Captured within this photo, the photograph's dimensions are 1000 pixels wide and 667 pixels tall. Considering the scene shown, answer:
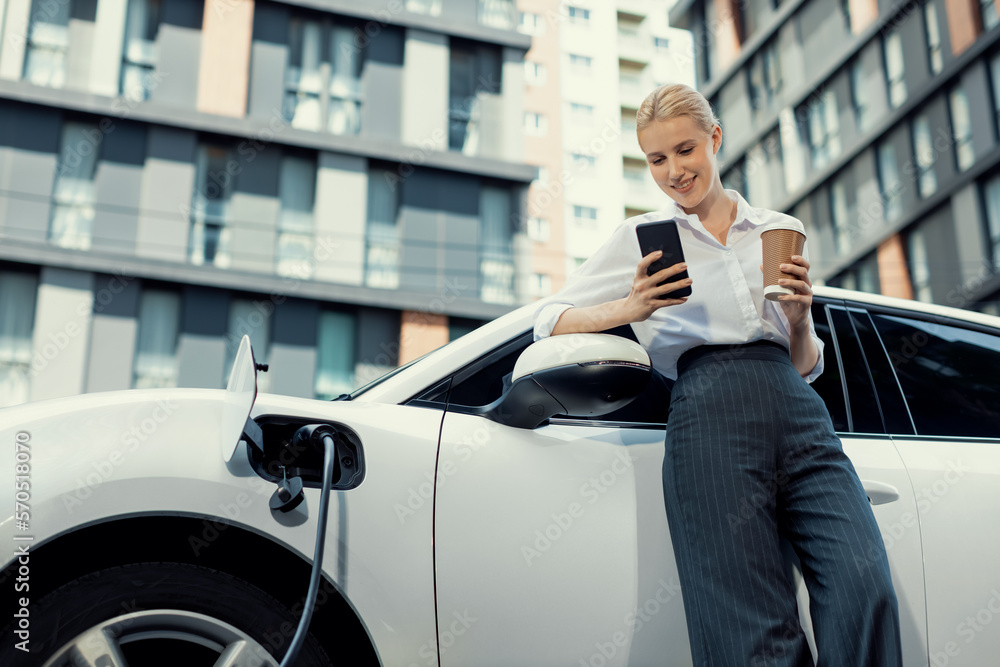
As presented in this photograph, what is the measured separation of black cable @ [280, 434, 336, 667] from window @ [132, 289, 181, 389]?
1454 cm

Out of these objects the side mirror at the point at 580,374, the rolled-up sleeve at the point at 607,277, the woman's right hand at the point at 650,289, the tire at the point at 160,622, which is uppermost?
the rolled-up sleeve at the point at 607,277

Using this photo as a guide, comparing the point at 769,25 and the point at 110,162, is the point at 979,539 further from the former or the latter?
the point at 769,25

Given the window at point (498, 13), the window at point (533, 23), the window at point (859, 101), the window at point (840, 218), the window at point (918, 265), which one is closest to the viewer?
the window at point (918, 265)

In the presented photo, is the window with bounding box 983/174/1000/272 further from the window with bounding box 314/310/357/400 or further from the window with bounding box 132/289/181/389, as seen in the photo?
Result: the window with bounding box 132/289/181/389

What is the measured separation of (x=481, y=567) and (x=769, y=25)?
25.5 metres

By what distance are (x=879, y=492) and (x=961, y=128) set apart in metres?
19.2

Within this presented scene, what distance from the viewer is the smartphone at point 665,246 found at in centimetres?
180

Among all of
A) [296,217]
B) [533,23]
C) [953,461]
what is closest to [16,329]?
[296,217]

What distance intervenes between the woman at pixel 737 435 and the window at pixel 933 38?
2003 centimetres

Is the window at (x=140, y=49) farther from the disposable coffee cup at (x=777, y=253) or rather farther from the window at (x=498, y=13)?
the disposable coffee cup at (x=777, y=253)

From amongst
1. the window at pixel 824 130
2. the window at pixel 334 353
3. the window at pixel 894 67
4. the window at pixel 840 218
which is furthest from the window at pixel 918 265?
the window at pixel 334 353

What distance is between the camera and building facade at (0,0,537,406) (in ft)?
49.6

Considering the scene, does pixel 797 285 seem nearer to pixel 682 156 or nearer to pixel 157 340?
pixel 682 156

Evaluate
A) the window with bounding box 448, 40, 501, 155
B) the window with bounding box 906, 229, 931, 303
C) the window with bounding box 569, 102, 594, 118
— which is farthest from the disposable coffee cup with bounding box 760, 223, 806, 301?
the window with bounding box 569, 102, 594, 118
